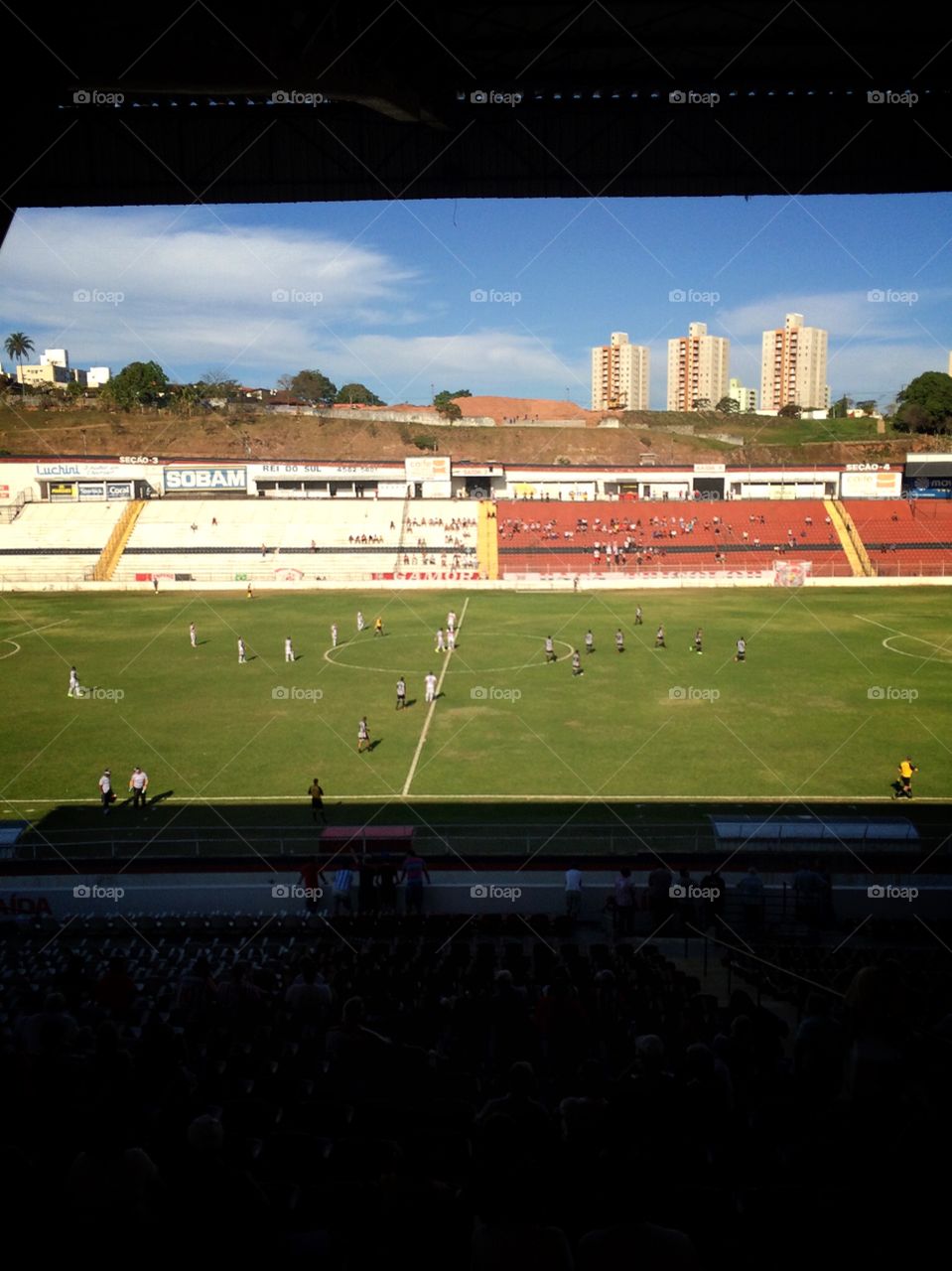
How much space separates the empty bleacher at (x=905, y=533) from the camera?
62250 mm

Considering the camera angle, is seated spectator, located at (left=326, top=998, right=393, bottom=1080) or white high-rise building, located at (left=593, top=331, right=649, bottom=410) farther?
white high-rise building, located at (left=593, top=331, right=649, bottom=410)

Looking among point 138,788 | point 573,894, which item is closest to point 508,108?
point 573,894

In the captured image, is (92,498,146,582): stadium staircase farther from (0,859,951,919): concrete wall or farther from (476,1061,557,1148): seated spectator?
(476,1061,557,1148): seated spectator

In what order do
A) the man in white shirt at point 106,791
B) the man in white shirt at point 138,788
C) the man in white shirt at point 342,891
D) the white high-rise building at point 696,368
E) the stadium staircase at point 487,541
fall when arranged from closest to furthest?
the man in white shirt at point 342,891
the man in white shirt at point 106,791
the man in white shirt at point 138,788
the stadium staircase at point 487,541
the white high-rise building at point 696,368

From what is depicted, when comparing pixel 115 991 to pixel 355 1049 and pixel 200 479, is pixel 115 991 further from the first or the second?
pixel 200 479

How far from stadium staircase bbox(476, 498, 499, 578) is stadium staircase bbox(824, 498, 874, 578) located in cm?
2401

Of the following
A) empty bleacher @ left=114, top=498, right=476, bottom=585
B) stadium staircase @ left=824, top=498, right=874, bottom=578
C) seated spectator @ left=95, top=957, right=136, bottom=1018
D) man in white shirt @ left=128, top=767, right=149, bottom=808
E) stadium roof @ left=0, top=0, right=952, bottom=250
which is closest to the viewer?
seated spectator @ left=95, top=957, right=136, bottom=1018

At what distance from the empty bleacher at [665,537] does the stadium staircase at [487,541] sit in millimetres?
507

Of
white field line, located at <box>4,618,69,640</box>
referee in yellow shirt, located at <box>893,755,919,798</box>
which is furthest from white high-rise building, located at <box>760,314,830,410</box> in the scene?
referee in yellow shirt, located at <box>893,755,919,798</box>

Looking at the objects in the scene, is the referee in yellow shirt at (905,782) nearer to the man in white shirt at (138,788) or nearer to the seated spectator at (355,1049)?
the man in white shirt at (138,788)

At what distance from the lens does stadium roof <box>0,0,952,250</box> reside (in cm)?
1067

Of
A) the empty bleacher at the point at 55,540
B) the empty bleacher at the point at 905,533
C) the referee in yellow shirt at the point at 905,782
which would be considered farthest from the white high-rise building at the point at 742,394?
the referee in yellow shirt at the point at 905,782

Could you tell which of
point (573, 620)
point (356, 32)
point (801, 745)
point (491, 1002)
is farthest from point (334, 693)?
point (491, 1002)

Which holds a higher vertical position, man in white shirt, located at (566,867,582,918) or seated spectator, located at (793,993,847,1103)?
seated spectator, located at (793,993,847,1103)
